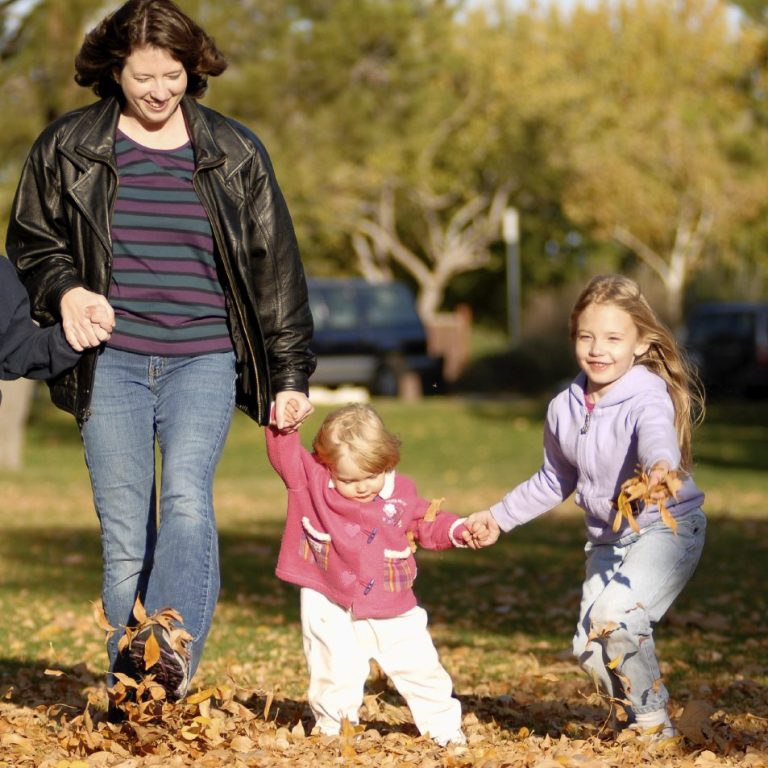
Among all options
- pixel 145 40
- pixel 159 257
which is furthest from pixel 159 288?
pixel 145 40

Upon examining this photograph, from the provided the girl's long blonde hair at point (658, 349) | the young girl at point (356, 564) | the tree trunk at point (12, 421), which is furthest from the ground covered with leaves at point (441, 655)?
the tree trunk at point (12, 421)

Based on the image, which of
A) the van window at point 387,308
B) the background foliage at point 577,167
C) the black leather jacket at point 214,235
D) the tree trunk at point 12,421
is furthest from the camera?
the background foliage at point 577,167

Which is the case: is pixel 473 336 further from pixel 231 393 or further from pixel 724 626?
pixel 231 393

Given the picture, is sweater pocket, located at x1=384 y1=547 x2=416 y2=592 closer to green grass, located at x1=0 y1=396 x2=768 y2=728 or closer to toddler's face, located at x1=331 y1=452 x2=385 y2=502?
toddler's face, located at x1=331 y1=452 x2=385 y2=502

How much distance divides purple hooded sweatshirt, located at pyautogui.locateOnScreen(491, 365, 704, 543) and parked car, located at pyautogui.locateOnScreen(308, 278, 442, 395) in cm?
2336

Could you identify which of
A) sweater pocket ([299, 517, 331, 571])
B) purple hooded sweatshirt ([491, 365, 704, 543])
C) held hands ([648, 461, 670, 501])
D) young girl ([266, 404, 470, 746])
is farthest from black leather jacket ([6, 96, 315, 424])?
held hands ([648, 461, 670, 501])

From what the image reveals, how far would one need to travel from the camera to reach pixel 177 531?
4.39 metres

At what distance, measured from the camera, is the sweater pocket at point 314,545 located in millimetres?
4559

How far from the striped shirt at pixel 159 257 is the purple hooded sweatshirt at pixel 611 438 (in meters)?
1.16

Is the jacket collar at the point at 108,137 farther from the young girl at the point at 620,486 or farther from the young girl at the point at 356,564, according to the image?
the young girl at the point at 620,486

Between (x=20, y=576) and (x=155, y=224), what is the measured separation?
6.46 m

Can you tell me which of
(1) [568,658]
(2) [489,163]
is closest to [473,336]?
(2) [489,163]

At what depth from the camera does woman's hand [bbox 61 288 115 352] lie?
421 centimetres

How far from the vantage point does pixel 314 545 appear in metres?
4.58
